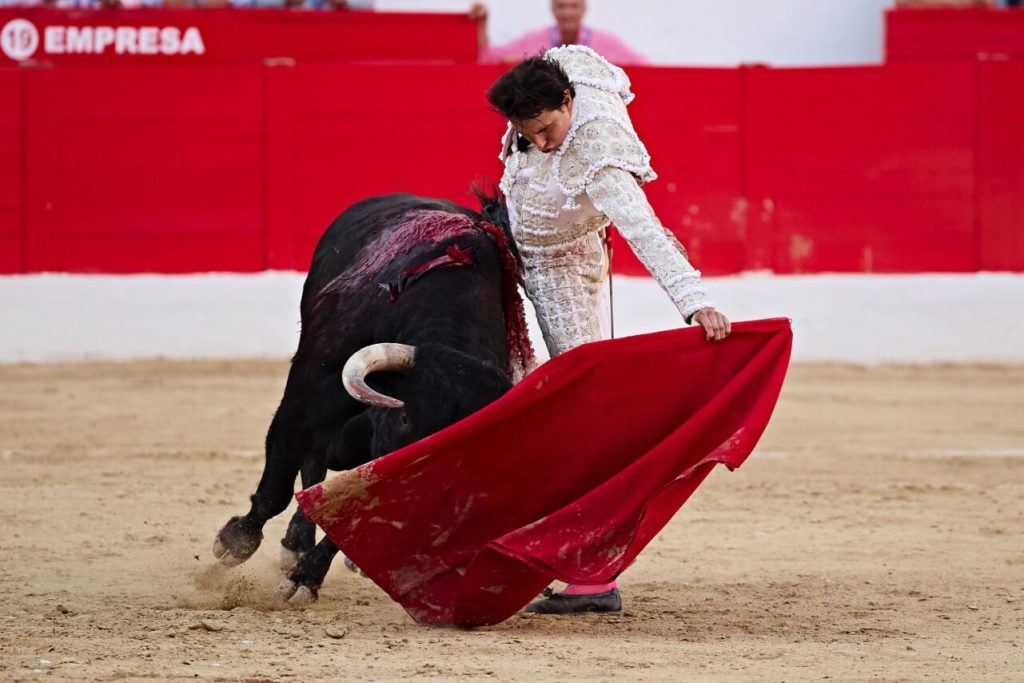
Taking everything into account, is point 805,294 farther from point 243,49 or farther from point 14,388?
point 14,388

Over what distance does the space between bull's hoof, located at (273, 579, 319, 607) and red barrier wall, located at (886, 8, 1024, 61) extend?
5.35 m

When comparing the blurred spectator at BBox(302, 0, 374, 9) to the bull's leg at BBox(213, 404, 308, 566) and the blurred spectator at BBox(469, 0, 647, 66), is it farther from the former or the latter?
the bull's leg at BBox(213, 404, 308, 566)

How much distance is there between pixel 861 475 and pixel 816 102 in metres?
2.89

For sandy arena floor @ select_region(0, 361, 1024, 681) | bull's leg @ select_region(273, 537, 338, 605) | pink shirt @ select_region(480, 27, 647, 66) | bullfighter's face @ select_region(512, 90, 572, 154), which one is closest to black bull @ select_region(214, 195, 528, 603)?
bull's leg @ select_region(273, 537, 338, 605)

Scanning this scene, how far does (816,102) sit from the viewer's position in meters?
7.34

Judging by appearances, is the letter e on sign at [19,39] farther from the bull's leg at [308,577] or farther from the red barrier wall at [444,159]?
the bull's leg at [308,577]

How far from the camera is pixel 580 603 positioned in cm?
316

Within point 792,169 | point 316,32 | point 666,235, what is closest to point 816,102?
point 792,169

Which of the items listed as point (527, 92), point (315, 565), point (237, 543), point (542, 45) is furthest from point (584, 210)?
point (542, 45)

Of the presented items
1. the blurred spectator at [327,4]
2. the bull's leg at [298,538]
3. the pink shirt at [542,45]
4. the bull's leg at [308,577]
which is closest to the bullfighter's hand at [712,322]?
the bull's leg at [308,577]

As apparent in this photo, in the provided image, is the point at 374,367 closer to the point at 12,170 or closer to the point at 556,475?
the point at 556,475

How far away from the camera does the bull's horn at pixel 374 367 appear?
2.80 m

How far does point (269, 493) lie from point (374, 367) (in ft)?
2.13

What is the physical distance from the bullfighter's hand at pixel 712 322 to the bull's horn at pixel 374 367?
0.53 m
